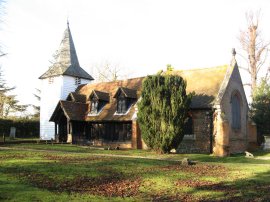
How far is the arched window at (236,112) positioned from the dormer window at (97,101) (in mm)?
13463

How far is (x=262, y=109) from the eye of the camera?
1508 inches

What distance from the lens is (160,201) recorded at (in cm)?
1052

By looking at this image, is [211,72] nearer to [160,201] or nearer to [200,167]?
[200,167]

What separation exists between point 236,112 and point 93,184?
75.4 ft

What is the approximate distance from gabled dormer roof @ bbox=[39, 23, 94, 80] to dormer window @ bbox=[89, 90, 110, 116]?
22.6 ft

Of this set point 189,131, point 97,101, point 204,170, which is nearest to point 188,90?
point 189,131

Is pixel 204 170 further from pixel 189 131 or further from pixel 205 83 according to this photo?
pixel 205 83

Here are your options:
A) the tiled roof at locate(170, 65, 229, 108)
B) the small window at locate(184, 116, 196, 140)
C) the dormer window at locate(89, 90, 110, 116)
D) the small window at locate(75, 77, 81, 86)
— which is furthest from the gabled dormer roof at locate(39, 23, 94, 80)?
the small window at locate(184, 116, 196, 140)

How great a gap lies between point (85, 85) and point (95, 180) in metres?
30.6

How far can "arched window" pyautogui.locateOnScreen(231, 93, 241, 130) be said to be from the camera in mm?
32219

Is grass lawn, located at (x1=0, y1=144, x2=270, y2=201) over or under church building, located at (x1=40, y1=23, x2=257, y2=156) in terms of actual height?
under

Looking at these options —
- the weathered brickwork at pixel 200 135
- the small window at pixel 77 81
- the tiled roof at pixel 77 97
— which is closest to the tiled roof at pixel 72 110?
the tiled roof at pixel 77 97

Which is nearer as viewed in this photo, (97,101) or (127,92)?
(127,92)

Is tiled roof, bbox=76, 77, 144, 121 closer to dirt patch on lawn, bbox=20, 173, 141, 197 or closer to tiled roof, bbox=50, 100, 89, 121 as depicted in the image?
tiled roof, bbox=50, 100, 89, 121
